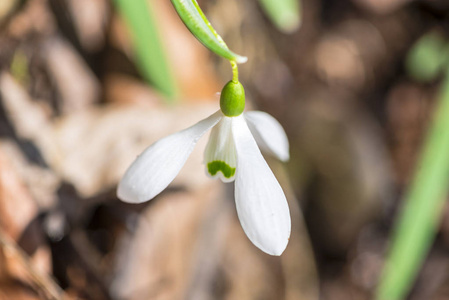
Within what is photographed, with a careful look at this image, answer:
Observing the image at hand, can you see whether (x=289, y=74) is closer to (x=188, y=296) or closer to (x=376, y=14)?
(x=376, y=14)

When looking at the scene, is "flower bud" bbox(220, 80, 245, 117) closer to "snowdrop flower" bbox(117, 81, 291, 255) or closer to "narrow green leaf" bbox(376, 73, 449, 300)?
"snowdrop flower" bbox(117, 81, 291, 255)

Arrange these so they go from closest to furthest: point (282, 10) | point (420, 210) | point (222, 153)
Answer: point (222, 153), point (282, 10), point (420, 210)

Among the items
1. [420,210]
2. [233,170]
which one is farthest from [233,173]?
[420,210]

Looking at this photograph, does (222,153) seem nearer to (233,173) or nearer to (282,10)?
(233,173)

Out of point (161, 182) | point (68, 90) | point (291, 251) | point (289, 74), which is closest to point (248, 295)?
point (291, 251)

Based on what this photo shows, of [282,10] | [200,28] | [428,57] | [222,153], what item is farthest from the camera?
[428,57]

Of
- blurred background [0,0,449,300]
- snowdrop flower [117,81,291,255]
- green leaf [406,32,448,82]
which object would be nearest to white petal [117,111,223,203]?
snowdrop flower [117,81,291,255]

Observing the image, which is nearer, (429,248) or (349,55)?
(429,248)

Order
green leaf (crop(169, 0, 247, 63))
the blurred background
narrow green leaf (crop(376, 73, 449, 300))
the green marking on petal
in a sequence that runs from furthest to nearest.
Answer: narrow green leaf (crop(376, 73, 449, 300)) < the blurred background < the green marking on petal < green leaf (crop(169, 0, 247, 63))
